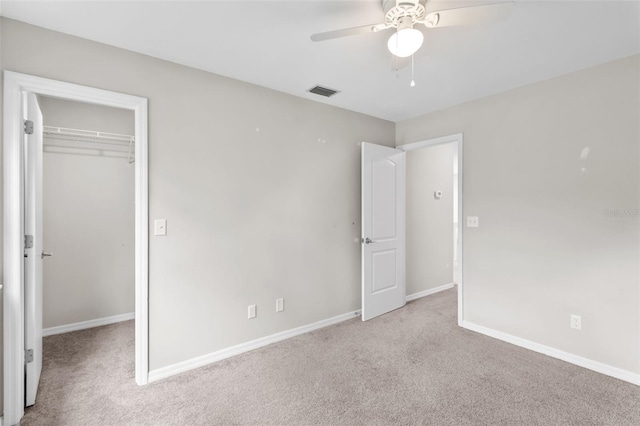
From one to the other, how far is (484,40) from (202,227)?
8.33 feet

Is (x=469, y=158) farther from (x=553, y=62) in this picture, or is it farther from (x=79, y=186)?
(x=79, y=186)

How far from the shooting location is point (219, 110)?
263 cm

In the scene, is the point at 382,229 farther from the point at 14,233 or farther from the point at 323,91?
the point at 14,233

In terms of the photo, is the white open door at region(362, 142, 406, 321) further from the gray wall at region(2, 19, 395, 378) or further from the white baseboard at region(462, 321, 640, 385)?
the white baseboard at region(462, 321, 640, 385)

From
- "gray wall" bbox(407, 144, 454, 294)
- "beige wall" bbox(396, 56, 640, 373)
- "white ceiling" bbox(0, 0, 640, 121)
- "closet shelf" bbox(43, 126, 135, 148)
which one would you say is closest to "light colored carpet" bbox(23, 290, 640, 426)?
"beige wall" bbox(396, 56, 640, 373)

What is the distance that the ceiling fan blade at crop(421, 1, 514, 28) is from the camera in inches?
56.4

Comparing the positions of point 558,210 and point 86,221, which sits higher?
point 558,210

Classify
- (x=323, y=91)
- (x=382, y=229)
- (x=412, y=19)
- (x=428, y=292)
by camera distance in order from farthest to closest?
(x=428, y=292)
(x=382, y=229)
(x=323, y=91)
(x=412, y=19)

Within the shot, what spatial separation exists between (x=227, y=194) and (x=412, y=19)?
6.22 feet

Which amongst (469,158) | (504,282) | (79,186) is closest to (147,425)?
(79,186)

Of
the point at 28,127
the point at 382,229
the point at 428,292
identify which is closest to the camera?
the point at 28,127

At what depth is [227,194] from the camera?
105 inches

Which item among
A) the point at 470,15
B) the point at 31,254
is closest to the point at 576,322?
the point at 470,15

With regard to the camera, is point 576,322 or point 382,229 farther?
point 382,229
